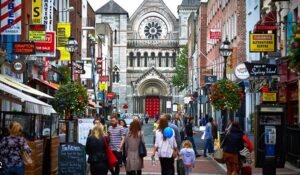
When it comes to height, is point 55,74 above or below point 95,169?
above

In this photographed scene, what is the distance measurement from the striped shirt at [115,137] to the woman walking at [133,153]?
9.09 ft

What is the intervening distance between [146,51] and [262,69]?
91675 mm

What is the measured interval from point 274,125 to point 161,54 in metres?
96.5

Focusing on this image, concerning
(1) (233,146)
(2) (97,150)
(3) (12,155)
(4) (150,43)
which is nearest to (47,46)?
(1) (233,146)

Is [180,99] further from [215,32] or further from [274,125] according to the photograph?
[274,125]

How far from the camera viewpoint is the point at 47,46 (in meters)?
32.1

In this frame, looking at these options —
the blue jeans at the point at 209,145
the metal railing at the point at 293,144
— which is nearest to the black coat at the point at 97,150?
the metal railing at the point at 293,144

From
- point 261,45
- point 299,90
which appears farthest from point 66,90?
point 299,90

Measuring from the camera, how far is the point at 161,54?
120m

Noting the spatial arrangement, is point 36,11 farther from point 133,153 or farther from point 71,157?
point 133,153

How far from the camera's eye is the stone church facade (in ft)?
383

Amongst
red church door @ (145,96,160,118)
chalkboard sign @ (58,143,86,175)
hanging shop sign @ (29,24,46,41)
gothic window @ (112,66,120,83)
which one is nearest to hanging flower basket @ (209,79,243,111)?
hanging shop sign @ (29,24,46,41)

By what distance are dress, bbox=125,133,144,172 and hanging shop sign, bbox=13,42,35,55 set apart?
31.8 feet

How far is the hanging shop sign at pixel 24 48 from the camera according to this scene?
27.0 meters
